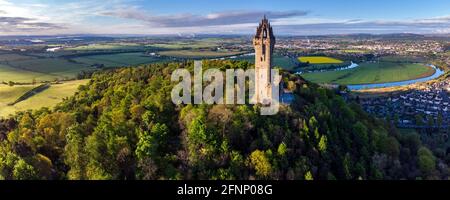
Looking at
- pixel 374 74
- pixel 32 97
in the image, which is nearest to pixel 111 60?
pixel 32 97

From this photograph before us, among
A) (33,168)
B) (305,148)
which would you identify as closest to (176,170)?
(33,168)

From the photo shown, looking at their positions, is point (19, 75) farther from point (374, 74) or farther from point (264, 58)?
Answer: point (374, 74)

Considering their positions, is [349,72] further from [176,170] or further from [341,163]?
[176,170]

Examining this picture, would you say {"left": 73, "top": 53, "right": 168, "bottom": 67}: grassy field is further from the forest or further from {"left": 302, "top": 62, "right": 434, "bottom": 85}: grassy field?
the forest

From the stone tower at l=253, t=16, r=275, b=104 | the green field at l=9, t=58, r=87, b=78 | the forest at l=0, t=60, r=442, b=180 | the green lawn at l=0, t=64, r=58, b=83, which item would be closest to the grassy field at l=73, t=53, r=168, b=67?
the green field at l=9, t=58, r=87, b=78

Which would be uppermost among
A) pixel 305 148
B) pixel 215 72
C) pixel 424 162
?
pixel 215 72

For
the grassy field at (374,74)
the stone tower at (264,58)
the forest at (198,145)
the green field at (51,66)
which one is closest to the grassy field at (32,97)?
the forest at (198,145)
